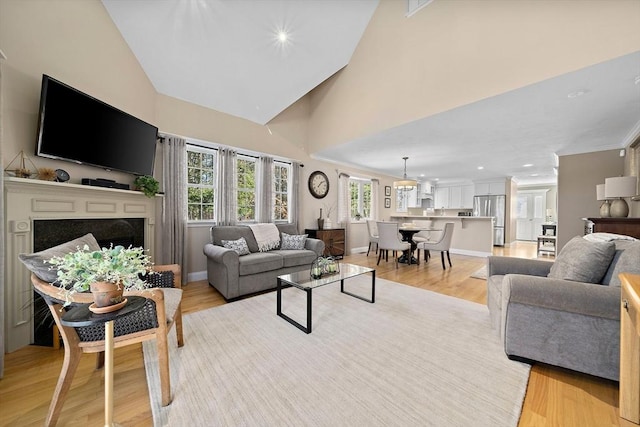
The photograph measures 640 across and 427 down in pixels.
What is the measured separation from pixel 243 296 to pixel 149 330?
1738 millimetres

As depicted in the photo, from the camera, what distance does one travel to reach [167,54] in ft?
10.1

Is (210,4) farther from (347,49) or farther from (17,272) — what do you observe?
(17,272)

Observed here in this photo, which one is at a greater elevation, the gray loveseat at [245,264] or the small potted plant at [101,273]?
the small potted plant at [101,273]

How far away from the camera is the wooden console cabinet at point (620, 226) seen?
2805 mm

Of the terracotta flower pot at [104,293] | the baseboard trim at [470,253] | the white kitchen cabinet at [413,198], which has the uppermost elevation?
the white kitchen cabinet at [413,198]

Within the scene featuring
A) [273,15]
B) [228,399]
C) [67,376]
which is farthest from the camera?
[273,15]

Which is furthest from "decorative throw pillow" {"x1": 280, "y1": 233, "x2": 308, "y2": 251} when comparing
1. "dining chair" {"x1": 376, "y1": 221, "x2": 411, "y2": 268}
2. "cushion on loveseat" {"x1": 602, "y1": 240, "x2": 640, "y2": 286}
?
"cushion on loveseat" {"x1": 602, "y1": 240, "x2": 640, "y2": 286}

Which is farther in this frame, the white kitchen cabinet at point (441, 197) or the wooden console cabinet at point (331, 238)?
the white kitchen cabinet at point (441, 197)

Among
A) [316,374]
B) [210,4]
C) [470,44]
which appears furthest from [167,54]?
[316,374]

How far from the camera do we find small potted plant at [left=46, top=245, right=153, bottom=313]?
1.07 metres

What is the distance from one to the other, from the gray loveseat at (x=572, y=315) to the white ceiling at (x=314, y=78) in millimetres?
1813

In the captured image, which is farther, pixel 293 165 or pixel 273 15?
pixel 293 165

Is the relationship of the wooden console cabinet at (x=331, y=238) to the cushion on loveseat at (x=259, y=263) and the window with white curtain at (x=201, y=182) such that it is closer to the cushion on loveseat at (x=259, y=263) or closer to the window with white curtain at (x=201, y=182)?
the cushion on loveseat at (x=259, y=263)

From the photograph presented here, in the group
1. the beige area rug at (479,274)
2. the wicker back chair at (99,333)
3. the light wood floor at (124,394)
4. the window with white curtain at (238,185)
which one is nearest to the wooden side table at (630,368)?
the light wood floor at (124,394)
